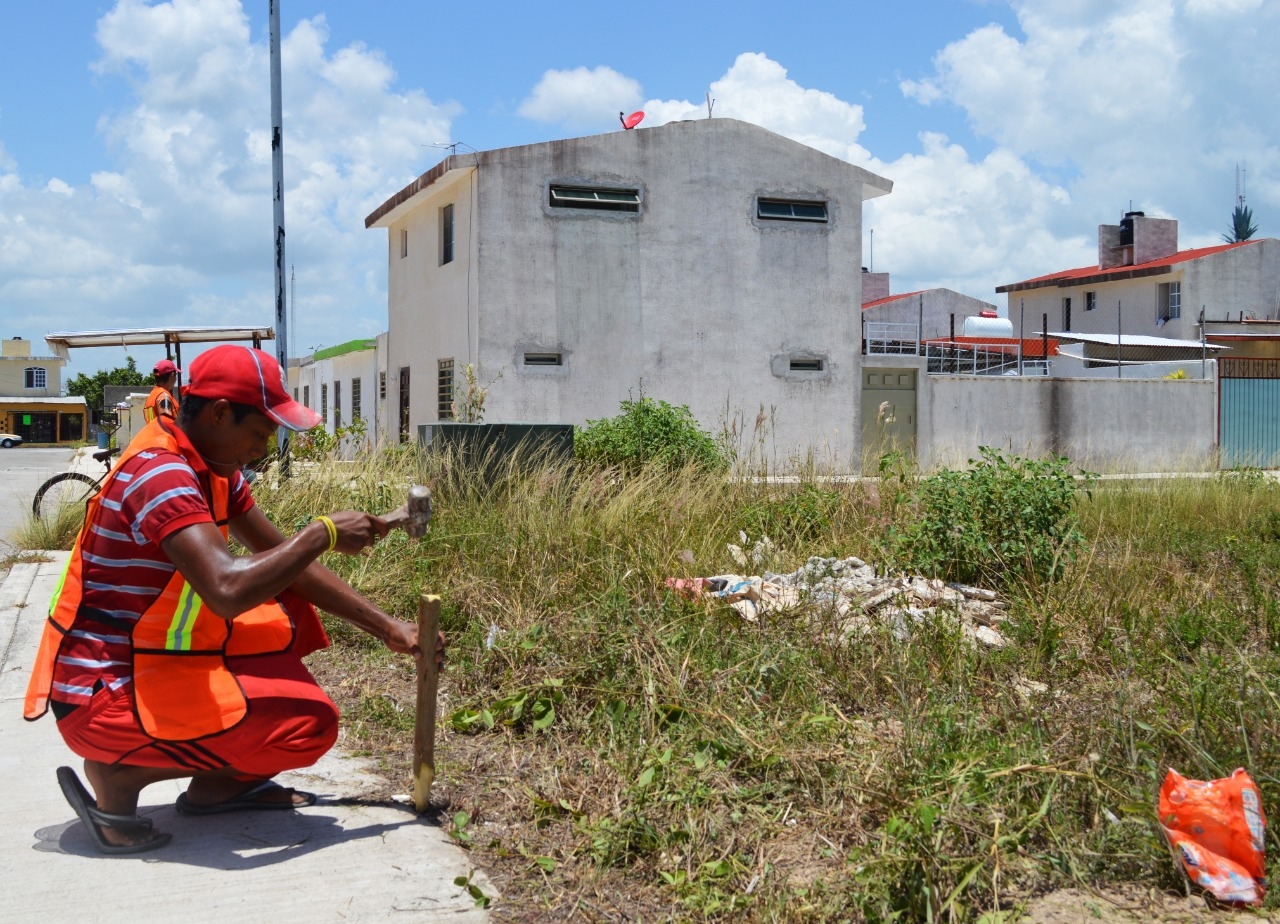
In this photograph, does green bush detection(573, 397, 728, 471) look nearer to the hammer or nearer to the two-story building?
the hammer

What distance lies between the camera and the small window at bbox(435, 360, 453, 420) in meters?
21.8

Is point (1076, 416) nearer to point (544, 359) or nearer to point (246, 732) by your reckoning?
point (544, 359)

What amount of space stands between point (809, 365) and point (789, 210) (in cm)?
283

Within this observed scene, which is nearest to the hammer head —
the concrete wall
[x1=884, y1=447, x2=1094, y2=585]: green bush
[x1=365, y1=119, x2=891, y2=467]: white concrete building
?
[x1=884, y1=447, x2=1094, y2=585]: green bush

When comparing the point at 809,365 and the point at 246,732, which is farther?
the point at 809,365

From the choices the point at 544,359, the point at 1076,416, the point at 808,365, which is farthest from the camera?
the point at 1076,416

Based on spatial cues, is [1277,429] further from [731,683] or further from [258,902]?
[258,902]

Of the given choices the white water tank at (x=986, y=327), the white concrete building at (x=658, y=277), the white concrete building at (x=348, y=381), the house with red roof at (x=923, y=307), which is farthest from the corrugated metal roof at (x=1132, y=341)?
the white concrete building at (x=348, y=381)

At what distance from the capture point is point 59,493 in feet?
39.1

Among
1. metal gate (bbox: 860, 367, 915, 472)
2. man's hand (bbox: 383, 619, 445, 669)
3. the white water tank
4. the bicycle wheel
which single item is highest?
the white water tank

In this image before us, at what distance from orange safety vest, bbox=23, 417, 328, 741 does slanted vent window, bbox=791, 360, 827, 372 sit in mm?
18523

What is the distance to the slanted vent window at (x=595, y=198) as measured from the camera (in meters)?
20.1

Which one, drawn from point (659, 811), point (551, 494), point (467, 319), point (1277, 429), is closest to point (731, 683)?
point (659, 811)

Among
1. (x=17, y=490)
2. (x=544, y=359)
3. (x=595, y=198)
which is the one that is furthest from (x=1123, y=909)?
(x=17, y=490)
